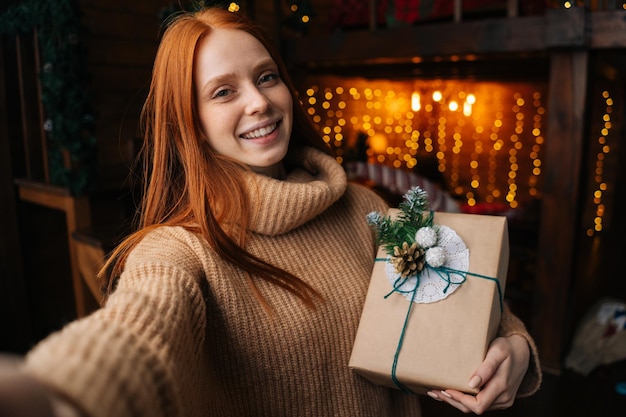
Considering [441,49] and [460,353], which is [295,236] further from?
[441,49]

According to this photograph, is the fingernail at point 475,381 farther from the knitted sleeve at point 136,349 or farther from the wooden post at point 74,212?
the wooden post at point 74,212

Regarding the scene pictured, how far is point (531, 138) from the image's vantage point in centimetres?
585

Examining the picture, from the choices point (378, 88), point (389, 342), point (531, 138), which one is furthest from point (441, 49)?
point (531, 138)

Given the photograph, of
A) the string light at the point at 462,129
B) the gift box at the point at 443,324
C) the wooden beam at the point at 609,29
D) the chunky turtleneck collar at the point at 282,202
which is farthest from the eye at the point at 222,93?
the string light at the point at 462,129

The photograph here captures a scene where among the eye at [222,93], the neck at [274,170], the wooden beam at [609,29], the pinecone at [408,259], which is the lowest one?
the pinecone at [408,259]

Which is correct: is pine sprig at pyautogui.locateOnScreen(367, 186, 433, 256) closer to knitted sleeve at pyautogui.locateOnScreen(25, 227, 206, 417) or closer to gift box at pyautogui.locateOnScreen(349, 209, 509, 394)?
gift box at pyautogui.locateOnScreen(349, 209, 509, 394)

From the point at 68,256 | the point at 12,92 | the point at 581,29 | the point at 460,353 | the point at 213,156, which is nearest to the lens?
the point at 460,353

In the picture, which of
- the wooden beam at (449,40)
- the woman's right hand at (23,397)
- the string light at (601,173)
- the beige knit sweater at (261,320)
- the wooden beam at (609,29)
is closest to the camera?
the woman's right hand at (23,397)

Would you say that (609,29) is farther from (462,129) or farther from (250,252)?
(462,129)

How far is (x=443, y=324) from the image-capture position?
0.90m

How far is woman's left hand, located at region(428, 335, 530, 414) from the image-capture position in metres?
0.85

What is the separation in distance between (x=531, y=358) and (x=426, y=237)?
1.16ft

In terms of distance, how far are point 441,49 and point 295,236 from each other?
2277 millimetres

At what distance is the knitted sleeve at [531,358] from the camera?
3.29 feet
